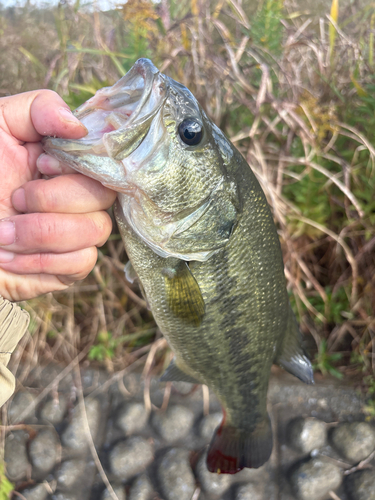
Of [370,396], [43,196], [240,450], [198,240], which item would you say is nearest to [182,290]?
[198,240]

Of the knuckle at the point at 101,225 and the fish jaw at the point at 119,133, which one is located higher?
the fish jaw at the point at 119,133

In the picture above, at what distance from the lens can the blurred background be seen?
8.10 feet

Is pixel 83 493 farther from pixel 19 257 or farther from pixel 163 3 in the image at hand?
pixel 163 3

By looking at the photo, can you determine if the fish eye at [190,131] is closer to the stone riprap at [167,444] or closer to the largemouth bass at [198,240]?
the largemouth bass at [198,240]

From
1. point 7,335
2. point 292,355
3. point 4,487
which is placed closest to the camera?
point 7,335

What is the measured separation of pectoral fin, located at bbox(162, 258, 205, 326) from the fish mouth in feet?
1.65

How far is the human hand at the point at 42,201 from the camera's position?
1.22 meters

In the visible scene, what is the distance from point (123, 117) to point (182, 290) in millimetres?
681

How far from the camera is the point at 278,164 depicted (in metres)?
2.66

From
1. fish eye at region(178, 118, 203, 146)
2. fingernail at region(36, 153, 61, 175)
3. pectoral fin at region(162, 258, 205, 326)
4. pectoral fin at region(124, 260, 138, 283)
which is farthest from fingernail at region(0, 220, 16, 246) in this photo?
fish eye at region(178, 118, 203, 146)

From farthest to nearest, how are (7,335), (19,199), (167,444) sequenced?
(167,444) → (7,335) → (19,199)

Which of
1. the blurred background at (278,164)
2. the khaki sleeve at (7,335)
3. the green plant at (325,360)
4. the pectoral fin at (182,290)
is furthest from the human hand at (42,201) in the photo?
the green plant at (325,360)

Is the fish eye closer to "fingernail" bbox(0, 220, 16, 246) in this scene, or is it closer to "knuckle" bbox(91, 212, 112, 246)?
"knuckle" bbox(91, 212, 112, 246)

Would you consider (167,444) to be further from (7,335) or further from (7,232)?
(7,232)
